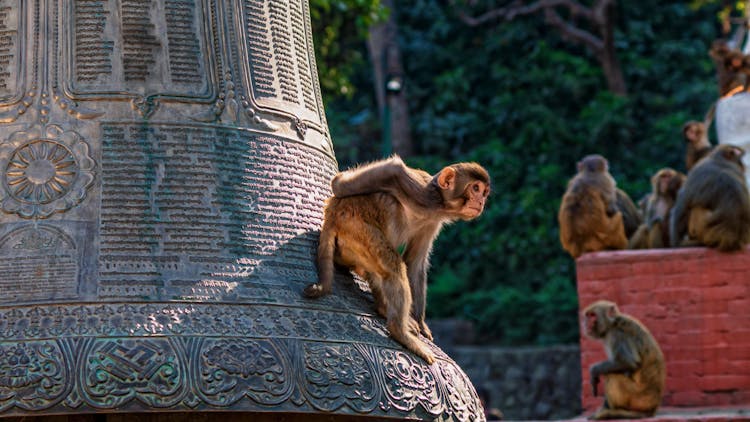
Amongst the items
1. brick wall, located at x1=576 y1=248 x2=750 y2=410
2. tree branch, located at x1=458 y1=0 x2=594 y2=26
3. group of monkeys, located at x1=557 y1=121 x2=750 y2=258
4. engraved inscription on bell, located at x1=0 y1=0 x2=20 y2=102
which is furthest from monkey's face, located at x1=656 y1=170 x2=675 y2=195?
tree branch, located at x1=458 y1=0 x2=594 y2=26

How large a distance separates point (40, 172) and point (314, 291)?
3.45 ft

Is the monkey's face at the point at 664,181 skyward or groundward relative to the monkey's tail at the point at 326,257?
skyward

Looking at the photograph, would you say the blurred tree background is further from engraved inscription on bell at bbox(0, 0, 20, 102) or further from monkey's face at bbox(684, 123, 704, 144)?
engraved inscription on bell at bbox(0, 0, 20, 102)

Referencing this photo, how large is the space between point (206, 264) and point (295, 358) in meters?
0.47

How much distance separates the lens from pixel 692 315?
11.0 metres

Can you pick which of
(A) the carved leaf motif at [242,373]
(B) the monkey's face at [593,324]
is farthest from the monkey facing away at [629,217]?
(A) the carved leaf motif at [242,373]

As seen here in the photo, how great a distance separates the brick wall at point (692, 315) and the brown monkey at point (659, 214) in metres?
1.12

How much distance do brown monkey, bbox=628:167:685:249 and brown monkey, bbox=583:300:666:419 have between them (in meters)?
1.97

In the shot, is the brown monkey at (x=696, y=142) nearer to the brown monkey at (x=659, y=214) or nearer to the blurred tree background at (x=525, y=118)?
the brown monkey at (x=659, y=214)

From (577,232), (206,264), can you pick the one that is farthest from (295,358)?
(577,232)

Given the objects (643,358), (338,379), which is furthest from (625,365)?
(338,379)

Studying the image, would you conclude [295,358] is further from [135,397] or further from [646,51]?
[646,51]

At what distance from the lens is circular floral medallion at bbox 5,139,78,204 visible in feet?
15.5

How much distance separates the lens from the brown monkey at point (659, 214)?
12469mm
